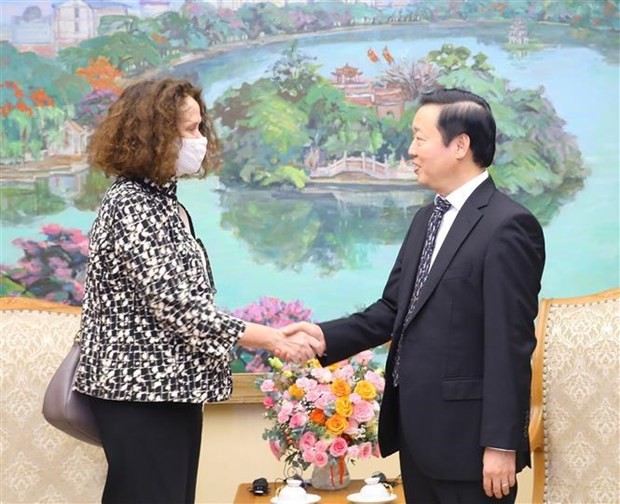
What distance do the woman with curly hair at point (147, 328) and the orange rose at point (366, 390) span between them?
2.48 feet

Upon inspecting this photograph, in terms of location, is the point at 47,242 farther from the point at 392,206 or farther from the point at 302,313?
the point at 392,206

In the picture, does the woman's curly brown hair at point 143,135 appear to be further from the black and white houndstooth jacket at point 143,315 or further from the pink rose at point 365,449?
the pink rose at point 365,449

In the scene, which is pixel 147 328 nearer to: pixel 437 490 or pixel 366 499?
pixel 437 490

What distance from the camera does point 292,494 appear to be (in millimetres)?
3230

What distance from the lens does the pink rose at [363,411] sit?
3.25m

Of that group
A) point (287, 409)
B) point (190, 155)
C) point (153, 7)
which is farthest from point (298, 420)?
point (153, 7)

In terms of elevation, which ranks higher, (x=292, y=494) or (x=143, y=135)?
(x=143, y=135)

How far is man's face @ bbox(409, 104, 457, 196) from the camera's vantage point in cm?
266

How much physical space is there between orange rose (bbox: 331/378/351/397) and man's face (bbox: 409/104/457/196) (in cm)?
84

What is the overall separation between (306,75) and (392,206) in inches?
24.4

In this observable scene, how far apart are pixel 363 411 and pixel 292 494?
34 cm

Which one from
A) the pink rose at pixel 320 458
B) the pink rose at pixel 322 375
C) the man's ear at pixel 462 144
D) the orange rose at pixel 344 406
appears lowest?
the pink rose at pixel 320 458

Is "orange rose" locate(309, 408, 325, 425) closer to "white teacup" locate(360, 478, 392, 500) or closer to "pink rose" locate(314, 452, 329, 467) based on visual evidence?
"pink rose" locate(314, 452, 329, 467)

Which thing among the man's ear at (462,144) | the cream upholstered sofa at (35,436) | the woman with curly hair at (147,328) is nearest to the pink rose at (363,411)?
the woman with curly hair at (147,328)
